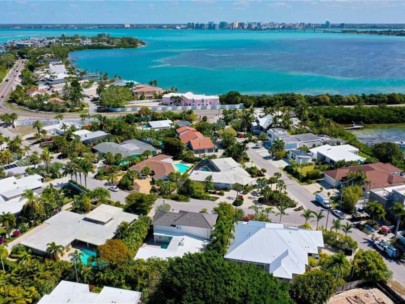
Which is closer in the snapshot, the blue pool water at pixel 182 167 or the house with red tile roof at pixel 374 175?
the house with red tile roof at pixel 374 175

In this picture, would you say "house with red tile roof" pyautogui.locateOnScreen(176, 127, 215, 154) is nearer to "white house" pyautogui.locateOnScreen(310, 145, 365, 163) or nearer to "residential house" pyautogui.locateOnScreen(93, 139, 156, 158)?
"residential house" pyautogui.locateOnScreen(93, 139, 156, 158)

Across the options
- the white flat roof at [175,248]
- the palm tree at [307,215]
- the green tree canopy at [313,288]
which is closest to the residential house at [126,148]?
the white flat roof at [175,248]

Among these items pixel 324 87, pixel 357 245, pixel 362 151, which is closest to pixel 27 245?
pixel 357 245

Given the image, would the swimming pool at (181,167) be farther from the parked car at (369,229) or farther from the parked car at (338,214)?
the parked car at (369,229)

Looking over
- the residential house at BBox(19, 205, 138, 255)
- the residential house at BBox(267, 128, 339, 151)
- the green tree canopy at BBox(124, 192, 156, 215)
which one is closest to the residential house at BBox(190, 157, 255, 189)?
the green tree canopy at BBox(124, 192, 156, 215)

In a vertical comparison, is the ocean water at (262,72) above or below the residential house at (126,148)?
above

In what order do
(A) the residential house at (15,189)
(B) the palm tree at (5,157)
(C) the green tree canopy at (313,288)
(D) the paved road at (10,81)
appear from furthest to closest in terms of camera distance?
(D) the paved road at (10,81) → (B) the palm tree at (5,157) → (A) the residential house at (15,189) → (C) the green tree canopy at (313,288)

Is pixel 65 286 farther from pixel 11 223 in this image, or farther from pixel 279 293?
pixel 279 293
